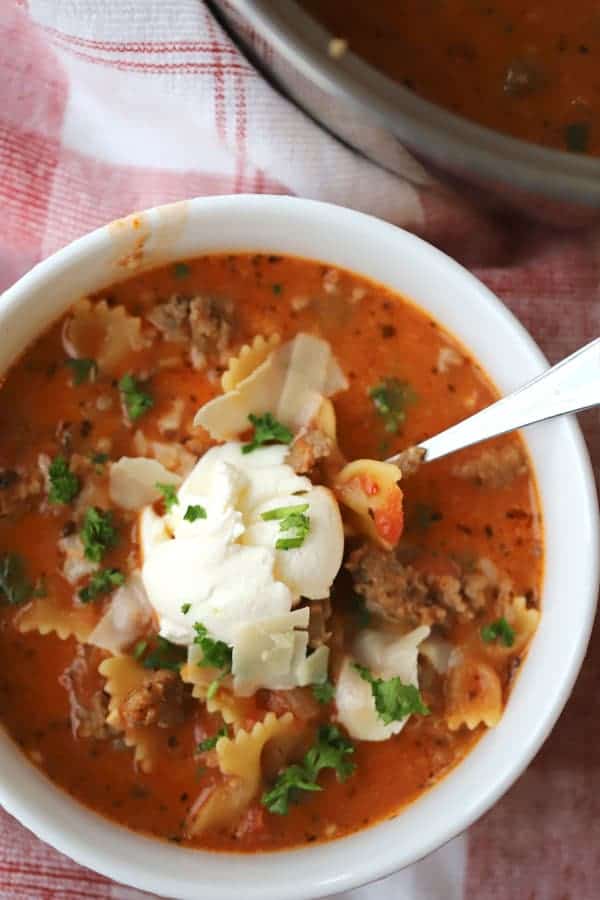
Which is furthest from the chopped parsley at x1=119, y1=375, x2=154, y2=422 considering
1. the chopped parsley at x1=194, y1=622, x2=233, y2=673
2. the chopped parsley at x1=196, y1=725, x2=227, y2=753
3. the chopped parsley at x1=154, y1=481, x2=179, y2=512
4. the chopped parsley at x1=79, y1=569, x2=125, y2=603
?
the chopped parsley at x1=196, y1=725, x2=227, y2=753

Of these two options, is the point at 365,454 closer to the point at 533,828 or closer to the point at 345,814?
the point at 345,814

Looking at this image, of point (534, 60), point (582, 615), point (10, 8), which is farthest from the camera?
point (10, 8)

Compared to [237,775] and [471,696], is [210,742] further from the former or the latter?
[471,696]

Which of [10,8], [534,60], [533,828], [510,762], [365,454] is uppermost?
[534,60]

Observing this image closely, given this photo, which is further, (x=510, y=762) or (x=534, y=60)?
(x=510, y=762)

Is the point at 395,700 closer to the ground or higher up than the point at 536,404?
closer to the ground

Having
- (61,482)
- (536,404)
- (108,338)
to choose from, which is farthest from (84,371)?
(536,404)

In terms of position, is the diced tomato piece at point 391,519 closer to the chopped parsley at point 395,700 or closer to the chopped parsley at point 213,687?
the chopped parsley at point 395,700

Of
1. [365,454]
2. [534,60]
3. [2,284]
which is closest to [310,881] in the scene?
[365,454]
